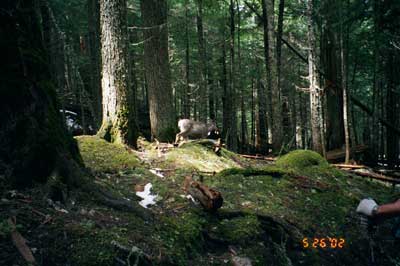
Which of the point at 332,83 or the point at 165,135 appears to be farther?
the point at 332,83

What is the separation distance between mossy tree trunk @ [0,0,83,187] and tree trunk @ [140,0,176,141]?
18.0 ft

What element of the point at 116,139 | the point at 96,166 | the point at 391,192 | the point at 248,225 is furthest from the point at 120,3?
the point at 391,192

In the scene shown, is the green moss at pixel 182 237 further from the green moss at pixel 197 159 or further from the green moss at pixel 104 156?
the green moss at pixel 197 159

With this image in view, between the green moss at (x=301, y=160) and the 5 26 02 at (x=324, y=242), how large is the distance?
328 centimetres

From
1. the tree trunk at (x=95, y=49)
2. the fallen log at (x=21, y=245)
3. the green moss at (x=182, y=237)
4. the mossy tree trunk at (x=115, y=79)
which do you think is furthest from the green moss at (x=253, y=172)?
the tree trunk at (x=95, y=49)

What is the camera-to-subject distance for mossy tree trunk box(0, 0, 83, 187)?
4.05m

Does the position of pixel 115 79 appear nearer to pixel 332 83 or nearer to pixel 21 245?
pixel 21 245

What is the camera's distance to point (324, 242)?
6145 mm

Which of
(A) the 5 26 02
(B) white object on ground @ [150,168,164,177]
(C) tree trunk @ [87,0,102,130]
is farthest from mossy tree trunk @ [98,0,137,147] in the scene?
(C) tree trunk @ [87,0,102,130]

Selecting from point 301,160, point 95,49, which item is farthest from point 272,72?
point 95,49

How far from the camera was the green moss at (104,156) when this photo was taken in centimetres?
682

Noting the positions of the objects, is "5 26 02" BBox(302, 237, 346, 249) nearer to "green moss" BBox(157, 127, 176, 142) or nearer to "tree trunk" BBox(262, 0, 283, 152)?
"green moss" BBox(157, 127, 176, 142)

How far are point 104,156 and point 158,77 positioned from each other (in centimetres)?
369

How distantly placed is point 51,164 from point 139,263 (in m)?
1.60
